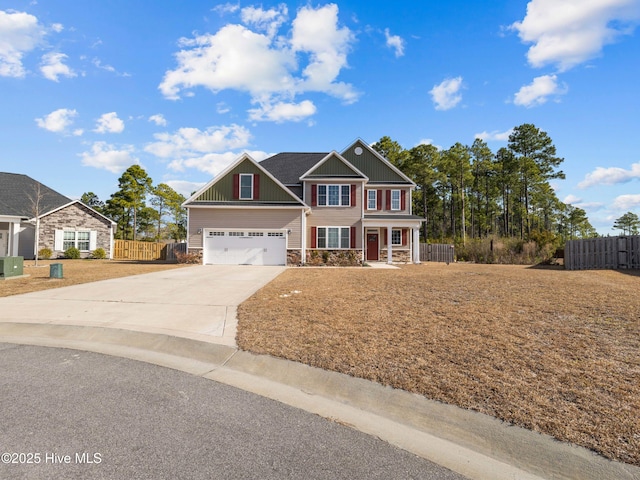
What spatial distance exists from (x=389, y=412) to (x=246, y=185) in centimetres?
1976

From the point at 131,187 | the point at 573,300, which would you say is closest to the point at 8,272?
the point at 573,300

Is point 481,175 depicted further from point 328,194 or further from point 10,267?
point 10,267

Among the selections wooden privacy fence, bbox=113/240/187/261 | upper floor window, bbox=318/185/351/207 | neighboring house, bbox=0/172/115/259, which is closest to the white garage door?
upper floor window, bbox=318/185/351/207

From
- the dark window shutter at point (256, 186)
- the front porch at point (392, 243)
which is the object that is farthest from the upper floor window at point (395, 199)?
the dark window shutter at point (256, 186)

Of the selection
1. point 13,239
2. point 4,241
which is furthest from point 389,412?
point 4,241

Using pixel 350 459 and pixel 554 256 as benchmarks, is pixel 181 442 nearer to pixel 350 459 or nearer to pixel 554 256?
pixel 350 459

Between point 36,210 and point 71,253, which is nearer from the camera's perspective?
point 36,210

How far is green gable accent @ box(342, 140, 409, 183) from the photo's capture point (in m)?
26.0

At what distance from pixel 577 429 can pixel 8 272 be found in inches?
652

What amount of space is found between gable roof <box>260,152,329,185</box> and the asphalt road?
22094mm

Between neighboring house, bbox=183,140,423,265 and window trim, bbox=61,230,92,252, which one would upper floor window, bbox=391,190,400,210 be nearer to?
neighboring house, bbox=183,140,423,265

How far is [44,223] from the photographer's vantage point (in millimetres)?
25703

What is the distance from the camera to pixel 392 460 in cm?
258

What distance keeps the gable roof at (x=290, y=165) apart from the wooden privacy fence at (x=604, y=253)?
1744 cm
